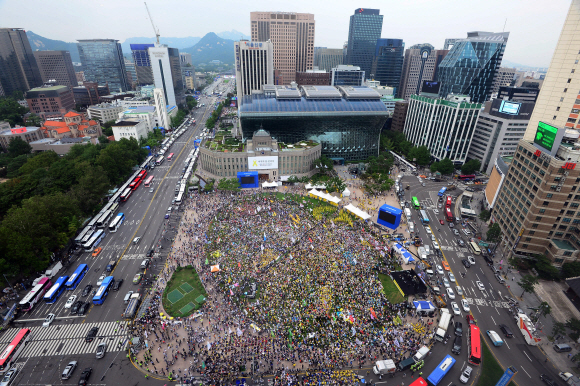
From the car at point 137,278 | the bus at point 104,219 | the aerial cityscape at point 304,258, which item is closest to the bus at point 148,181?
the aerial cityscape at point 304,258

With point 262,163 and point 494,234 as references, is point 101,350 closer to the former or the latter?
point 262,163

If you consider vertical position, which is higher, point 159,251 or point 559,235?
point 559,235

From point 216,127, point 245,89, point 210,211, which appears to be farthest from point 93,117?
point 210,211

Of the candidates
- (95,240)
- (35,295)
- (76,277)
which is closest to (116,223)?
(95,240)

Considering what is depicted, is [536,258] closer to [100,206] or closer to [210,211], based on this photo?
[210,211]

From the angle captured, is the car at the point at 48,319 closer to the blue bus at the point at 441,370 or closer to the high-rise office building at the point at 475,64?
the blue bus at the point at 441,370

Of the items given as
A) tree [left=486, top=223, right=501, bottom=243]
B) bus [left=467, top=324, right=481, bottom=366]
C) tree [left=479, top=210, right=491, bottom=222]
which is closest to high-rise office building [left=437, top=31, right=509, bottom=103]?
tree [left=479, top=210, right=491, bottom=222]
